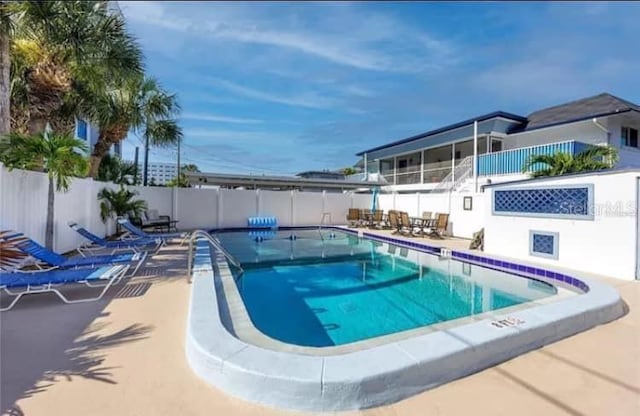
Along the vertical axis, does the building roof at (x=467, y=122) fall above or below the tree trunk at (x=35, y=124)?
above

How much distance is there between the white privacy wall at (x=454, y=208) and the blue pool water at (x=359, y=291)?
12.6 ft

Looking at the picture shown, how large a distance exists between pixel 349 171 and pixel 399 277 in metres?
40.8

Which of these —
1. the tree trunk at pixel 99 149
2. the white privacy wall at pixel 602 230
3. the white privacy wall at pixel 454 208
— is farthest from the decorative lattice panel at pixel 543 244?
the tree trunk at pixel 99 149

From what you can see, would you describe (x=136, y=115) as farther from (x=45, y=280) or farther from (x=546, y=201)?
(x=546, y=201)

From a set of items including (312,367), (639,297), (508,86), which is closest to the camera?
(312,367)

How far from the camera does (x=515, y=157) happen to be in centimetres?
1547

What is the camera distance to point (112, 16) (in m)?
7.92

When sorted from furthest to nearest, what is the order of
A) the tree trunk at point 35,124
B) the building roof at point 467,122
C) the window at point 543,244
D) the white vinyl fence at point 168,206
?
the building roof at point 467,122
the tree trunk at point 35,124
the window at point 543,244
the white vinyl fence at point 168,206

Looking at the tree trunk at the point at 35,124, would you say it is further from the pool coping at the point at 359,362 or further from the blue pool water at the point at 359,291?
the pool coping at the point at 359,362

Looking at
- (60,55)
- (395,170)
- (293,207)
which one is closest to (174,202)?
(293,207)

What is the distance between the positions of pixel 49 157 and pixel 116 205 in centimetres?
606

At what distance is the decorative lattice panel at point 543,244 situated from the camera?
8.16 metres

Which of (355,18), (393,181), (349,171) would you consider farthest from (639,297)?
(349,171)

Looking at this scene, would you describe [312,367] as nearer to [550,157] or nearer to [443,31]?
[443,31]
